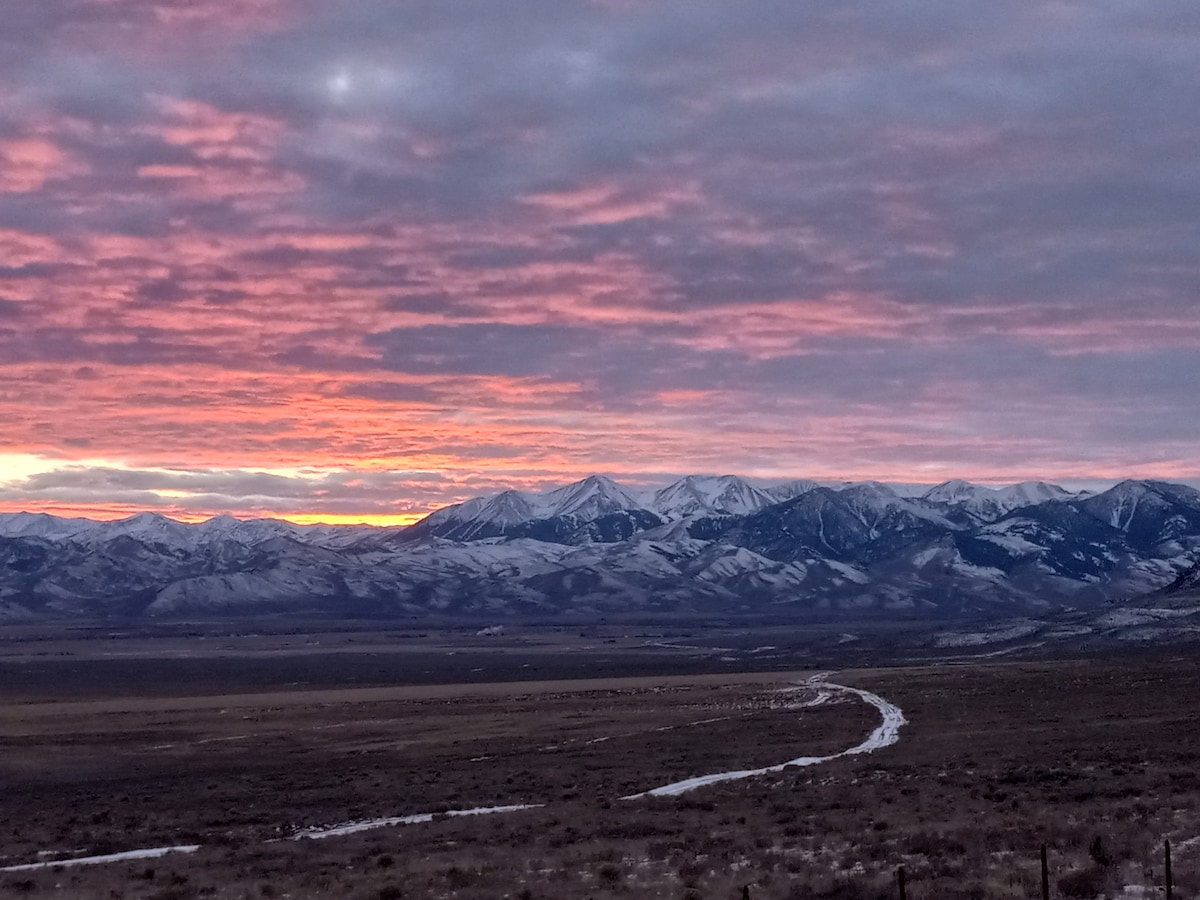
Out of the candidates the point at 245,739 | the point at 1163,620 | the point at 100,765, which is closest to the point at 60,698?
the point at 245,739

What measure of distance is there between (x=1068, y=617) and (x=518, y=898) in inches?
7370

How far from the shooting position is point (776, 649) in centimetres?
19188

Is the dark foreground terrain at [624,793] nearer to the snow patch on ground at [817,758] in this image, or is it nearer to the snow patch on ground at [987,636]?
the snow patch on ground at [817,758]

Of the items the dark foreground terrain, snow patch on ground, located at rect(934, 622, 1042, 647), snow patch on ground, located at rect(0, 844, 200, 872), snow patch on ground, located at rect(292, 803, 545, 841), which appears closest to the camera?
the dark foreground terrain

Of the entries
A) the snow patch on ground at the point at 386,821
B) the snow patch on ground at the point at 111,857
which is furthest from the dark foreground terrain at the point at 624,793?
the snow patch on ground at the point at 386,821

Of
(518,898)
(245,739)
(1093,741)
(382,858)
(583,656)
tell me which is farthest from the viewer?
(583,656)

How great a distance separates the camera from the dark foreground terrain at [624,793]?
22.3 meters

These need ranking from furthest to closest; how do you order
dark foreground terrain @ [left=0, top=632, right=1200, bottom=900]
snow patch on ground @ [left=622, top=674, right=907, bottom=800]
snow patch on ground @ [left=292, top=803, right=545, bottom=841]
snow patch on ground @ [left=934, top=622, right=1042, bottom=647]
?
1. snow patch on ground @ [left=934, top=622, right=1042, bottom=647]
2. snow patch on ground @ [left=622, top=674, right=907, bottom=800]
3. snow patch on ground @ [left=292, top=803, right=545, bottom=841]
4. dark foreground terrain @ [left=0, top=632, right=1200, bottom=900]

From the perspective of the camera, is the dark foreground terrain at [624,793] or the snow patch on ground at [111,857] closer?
the dark foreground terrain at [624,793]

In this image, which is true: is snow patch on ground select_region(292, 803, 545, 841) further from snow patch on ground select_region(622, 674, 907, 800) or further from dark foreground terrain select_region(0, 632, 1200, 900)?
snow patch on ground select_region(622, 674, 907, 800)

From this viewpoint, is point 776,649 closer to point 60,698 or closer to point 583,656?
point 583,656

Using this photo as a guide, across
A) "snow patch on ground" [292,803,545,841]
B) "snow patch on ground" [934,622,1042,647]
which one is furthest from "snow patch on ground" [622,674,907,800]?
"snow patch on ground" [934,622,1042,647]

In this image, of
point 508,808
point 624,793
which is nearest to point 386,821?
point 508,808

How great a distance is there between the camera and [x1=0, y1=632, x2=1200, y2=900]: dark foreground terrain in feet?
73.3
